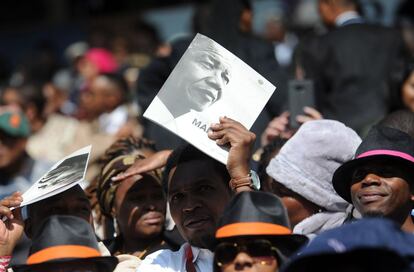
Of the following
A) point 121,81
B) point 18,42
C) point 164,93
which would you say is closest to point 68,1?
point 18,42

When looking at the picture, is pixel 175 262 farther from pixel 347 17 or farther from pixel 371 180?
pixel 347 17

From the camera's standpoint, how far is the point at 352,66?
8.33 m

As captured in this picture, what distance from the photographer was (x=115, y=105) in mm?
10297

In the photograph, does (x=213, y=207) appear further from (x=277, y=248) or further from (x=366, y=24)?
(x=366, y=24)

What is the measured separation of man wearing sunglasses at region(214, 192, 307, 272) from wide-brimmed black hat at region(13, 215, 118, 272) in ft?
1.61

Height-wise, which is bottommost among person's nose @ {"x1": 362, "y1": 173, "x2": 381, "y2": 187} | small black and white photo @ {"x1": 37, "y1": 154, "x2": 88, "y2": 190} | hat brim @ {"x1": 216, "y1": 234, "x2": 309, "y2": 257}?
hat brim @ {"x1": 216, "y1": 234, "x2": 309, "y2": 257}

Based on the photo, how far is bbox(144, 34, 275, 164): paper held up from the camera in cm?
523

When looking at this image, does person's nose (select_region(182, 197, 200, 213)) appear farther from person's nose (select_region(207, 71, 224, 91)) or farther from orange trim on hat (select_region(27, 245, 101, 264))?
orange trim on hat (select_region(27, 245, 101, 264))

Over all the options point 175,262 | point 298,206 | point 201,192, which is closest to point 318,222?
point 298,206

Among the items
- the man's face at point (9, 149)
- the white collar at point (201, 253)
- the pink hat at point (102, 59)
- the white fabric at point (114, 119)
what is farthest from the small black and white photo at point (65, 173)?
the pink hat at point (102, 59)

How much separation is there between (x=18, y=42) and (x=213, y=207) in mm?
10946

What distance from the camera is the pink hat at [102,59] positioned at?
12438 mm

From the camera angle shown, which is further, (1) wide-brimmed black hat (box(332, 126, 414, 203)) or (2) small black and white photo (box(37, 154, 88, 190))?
(2) small black and white photo (box(37, 154, 88, 190))

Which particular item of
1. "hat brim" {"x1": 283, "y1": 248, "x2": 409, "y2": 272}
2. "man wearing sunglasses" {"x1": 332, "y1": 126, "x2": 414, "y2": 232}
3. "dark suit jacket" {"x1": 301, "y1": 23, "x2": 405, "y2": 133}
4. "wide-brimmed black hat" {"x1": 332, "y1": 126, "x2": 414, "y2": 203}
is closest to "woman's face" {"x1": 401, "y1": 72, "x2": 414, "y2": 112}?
"dark suit jacket" {"x1": 301, "y1": 23, "x2": 405, "y2": 133}
